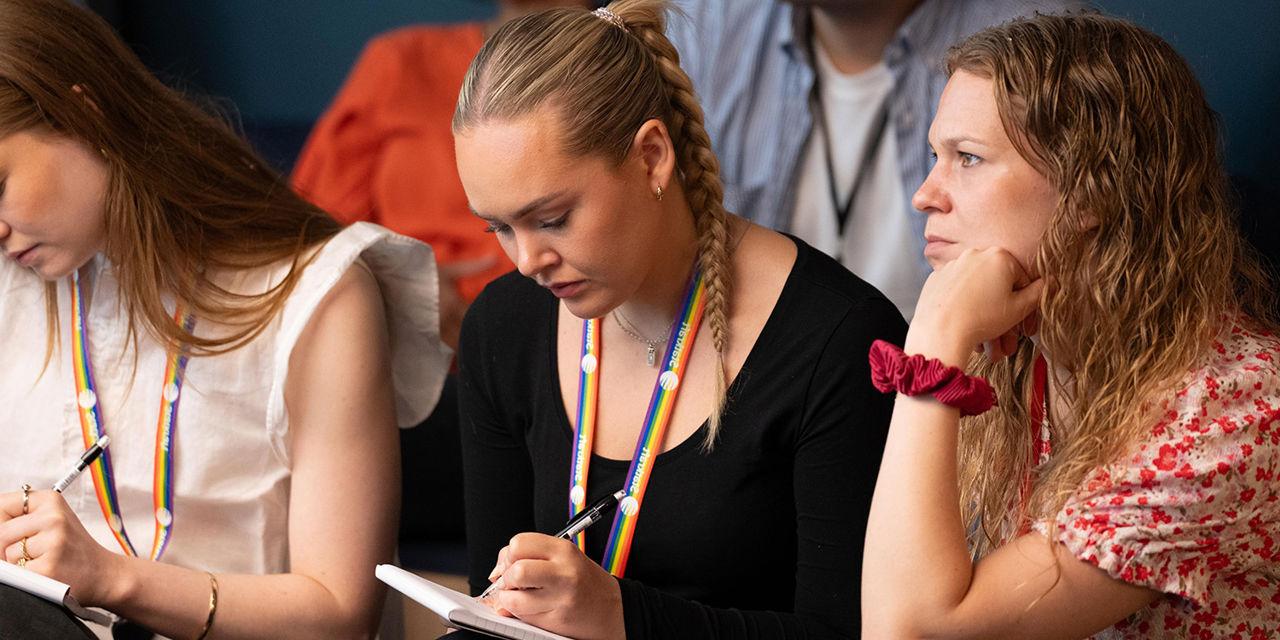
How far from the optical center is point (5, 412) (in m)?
1.67

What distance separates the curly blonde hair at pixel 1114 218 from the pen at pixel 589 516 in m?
0.42

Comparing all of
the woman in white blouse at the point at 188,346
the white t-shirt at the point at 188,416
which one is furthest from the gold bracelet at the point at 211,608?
the white t-shirt at the point at 188,416

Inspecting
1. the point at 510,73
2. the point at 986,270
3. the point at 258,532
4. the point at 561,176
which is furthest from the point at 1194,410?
the point at 258,532

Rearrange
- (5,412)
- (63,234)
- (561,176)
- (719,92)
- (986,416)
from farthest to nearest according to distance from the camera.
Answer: (719,92) < (5,412) < (63,234) < (986,416) < (561,176)

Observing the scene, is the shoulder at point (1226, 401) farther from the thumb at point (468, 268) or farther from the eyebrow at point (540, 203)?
the thumb at point (468, 268)

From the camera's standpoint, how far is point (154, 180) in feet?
5.19

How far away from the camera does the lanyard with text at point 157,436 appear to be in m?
1.61

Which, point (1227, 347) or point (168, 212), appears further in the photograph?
point (168, 212)

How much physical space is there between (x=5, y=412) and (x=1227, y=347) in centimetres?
139

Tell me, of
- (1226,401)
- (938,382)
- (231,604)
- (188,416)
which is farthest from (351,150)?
(1226,401)

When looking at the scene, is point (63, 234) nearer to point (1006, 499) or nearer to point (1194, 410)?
point (1006, 499)

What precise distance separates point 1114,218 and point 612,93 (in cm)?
50

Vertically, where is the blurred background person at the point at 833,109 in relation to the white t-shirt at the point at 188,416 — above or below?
above

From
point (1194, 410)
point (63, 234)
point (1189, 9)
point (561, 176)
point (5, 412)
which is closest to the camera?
point (1194, 410)
